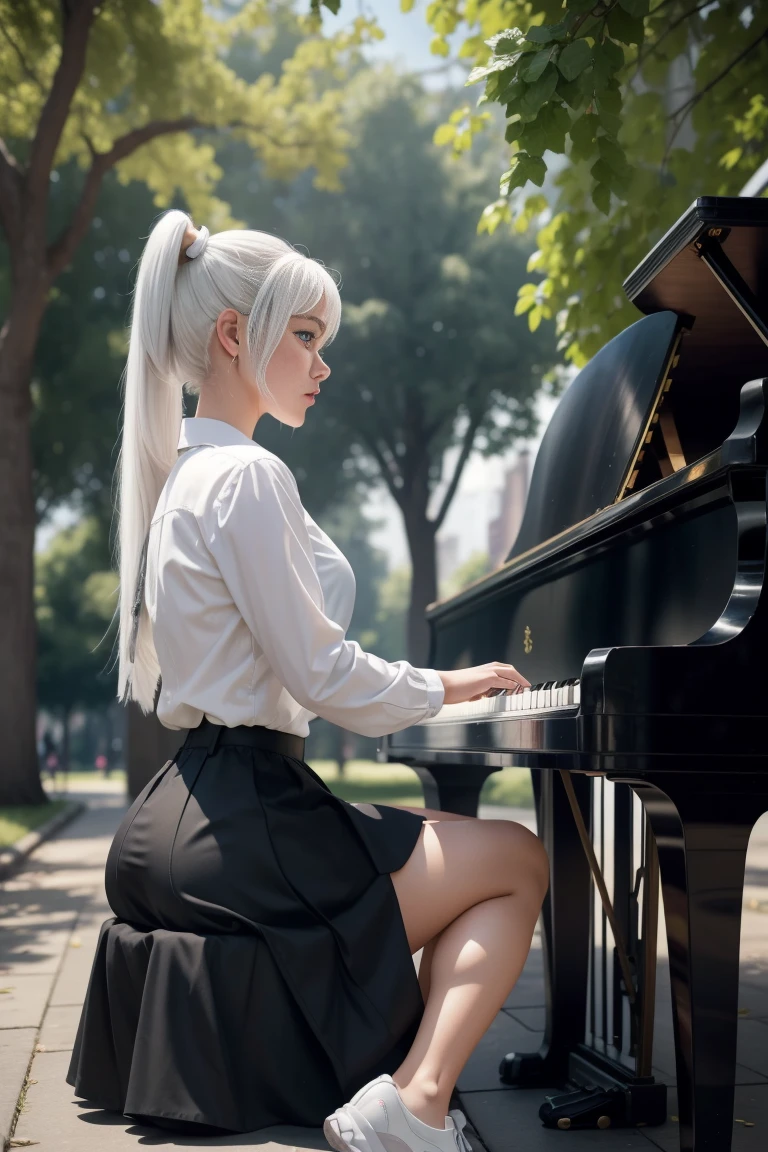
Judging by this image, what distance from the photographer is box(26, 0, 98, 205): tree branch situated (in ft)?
38.1

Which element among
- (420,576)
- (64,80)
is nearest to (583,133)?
(64,80)

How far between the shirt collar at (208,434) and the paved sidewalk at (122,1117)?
53.3 inches

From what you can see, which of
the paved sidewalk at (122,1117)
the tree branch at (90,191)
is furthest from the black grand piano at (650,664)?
the tree branch at (90,191)

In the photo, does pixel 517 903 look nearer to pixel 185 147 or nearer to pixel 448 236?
pixel 185 147

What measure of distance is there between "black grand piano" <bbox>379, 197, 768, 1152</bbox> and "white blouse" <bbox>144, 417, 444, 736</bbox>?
347 mm

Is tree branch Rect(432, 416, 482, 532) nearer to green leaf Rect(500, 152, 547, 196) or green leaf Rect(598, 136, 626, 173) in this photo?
green leaf Rect(598, 136, 626, 173)

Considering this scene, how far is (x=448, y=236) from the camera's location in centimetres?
2452

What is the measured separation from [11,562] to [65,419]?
609 cm

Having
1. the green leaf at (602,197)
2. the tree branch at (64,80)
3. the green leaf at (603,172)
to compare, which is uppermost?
the tree branch at (64,80)

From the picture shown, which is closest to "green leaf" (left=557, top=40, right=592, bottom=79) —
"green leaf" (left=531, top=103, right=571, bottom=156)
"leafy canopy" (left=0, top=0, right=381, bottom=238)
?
"green leaf" (left=531, top=103, right=571, bottom=156)

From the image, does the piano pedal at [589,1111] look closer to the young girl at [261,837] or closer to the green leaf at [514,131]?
the young girl at [261,837]

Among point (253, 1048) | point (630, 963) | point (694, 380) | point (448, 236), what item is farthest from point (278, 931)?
point (448, 236)

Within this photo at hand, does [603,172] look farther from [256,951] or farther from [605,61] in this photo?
[256,951]

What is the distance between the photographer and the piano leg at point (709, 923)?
226 cm
